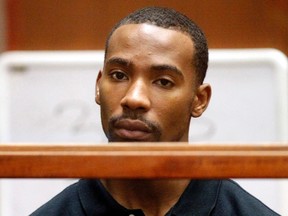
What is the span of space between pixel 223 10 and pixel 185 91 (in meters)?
0.92

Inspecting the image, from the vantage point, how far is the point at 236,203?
39.8 inches

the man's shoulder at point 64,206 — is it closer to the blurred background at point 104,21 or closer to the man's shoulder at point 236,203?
the man's shoulder at point 236,203

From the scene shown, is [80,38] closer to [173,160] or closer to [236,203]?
[236,203]

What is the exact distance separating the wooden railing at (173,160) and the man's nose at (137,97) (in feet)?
0.66

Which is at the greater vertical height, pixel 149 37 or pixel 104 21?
pixel 149 37

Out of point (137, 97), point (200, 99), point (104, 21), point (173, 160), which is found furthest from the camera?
point (104, 21)

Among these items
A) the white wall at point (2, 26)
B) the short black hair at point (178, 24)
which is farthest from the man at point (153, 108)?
the white wall at point (2, 26)

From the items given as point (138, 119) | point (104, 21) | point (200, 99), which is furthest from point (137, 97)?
point (104, 21)

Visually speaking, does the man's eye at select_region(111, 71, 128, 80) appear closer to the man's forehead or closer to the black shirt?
the man's forehead

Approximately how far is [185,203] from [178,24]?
0.67 feet

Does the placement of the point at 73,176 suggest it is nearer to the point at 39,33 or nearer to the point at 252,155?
→ the point at 252,155

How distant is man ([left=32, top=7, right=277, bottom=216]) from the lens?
A: 95cm

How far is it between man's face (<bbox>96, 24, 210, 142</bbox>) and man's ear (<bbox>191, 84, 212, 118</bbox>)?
2cm

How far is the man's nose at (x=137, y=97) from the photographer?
93cm
